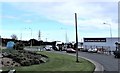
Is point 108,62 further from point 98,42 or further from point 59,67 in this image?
point 98,42

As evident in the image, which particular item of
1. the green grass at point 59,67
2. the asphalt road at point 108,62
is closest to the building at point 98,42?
the asphalt road at point 108,62

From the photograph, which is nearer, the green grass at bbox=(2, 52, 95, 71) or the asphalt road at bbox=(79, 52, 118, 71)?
the green grass at bbox=(2, 52, 95, 71)

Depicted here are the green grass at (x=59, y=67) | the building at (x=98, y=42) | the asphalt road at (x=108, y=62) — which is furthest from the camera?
the building at (x=98, y=42)

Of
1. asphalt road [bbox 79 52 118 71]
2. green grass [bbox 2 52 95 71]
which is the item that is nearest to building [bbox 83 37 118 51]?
asphalt road [bbox 79 52 118 71]

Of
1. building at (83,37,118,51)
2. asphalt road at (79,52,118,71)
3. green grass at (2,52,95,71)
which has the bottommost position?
asphalt road at (79,52,118,71)

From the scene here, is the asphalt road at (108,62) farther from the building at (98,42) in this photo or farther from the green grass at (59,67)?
the building at (98,42)

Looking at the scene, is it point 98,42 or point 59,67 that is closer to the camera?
point 59,67

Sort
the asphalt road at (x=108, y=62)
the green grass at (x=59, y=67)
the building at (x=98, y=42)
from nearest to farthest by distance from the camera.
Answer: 1. the green grass at (x=59, y=67)
2. the asphalt road at (x=108, y=62)
3. the building at (x=98, y=42)

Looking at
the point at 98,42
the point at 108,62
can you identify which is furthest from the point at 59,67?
the point at 98,42

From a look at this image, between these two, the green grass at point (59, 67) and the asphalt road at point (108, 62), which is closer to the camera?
the green grass at point (59, 67)

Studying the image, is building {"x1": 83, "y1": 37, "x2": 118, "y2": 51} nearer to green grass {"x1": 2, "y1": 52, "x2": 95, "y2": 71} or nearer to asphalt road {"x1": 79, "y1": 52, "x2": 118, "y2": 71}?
→ asphalt road {"x1": 79, "y1": 52, "x2": 118, "y2": 71}

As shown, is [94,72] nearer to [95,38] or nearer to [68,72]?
[68,72]

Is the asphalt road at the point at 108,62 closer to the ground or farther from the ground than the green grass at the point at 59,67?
closer to the ground

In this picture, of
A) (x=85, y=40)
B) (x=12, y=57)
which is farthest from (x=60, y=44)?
(x=12, y=57)
